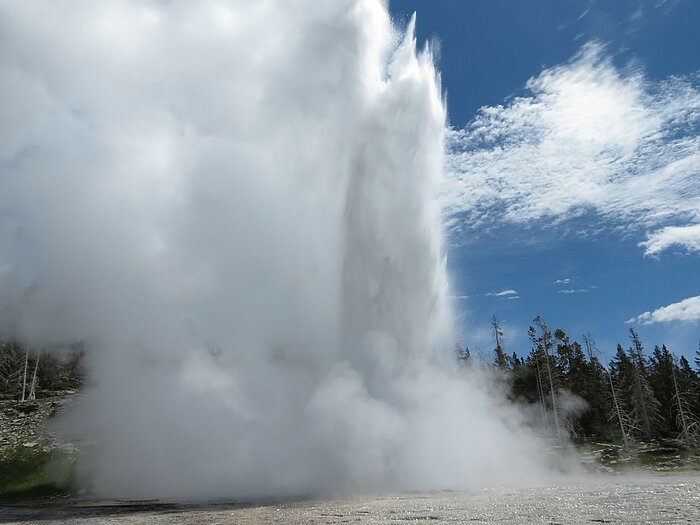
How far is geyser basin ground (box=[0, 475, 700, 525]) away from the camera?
15.2 metres

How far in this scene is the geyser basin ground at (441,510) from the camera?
15211 millimetres

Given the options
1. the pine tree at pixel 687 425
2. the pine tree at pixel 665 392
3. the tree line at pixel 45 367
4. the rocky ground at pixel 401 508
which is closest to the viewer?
the rocky ground at pixel 401 508

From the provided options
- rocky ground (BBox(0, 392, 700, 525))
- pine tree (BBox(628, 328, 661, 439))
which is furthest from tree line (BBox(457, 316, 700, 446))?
rocky ground (BBox(0, 392, 700, 525))

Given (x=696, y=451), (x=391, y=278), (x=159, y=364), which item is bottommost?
(x=696, y=451)

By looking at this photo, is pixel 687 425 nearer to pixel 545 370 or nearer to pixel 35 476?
pixel 545 370

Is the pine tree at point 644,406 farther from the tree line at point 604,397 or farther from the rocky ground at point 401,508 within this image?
the rocky ground at point 401,508

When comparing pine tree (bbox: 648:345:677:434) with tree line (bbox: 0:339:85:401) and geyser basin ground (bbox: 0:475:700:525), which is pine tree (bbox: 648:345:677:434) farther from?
tree line (bbox: 0:339:85:401)

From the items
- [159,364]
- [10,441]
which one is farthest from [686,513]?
[10,441]

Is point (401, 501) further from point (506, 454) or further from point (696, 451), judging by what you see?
point (696, 451)

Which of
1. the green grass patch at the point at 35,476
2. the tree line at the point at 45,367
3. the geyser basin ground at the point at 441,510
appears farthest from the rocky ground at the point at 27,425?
the tree line at the point at 45,367

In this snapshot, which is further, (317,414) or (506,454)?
(506,454)

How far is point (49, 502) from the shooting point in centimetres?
3419

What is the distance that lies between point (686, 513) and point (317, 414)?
20903 millimetres

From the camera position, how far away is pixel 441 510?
700 inches
